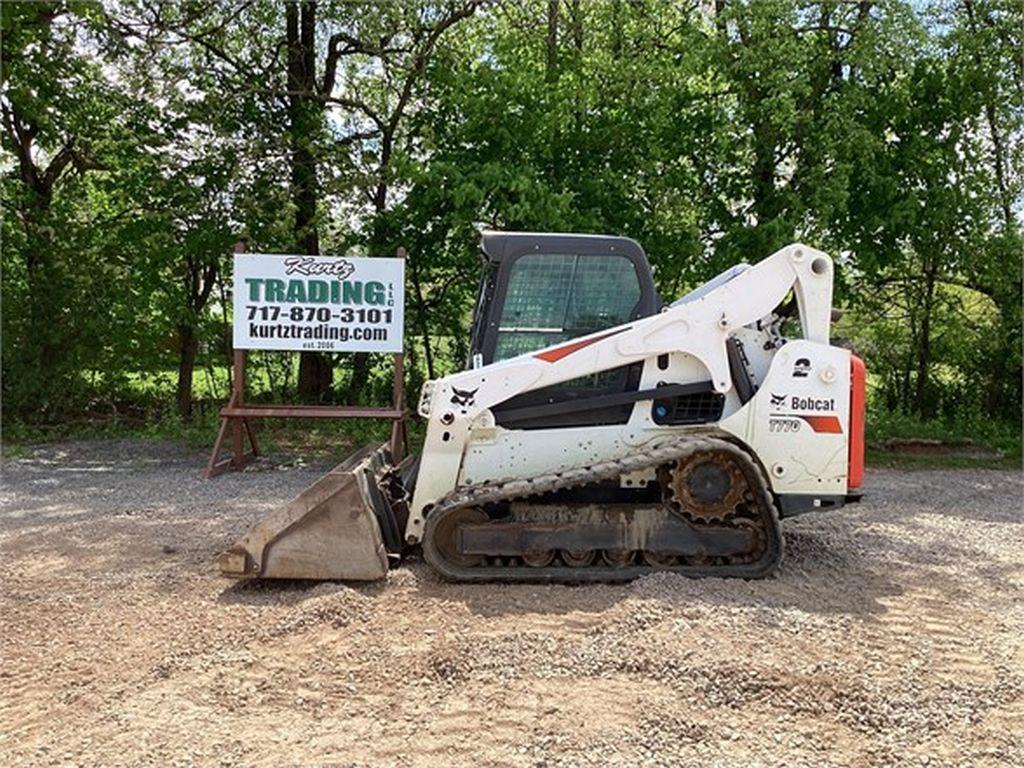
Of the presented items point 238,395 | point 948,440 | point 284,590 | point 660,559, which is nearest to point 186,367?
point 238,395

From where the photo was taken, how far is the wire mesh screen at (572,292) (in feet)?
18.5

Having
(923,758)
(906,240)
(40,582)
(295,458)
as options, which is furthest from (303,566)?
(906,240)

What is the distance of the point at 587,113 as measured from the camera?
11.0 m

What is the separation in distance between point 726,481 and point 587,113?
23.1 ft

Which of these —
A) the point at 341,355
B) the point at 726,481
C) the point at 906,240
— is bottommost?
the point at 726,481

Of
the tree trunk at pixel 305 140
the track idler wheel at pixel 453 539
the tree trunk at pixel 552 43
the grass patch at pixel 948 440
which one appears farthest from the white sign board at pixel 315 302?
the grass patch at pixel 948 440

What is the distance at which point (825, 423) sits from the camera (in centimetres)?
538

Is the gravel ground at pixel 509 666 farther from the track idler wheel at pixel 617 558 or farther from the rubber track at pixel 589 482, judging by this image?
the track idler wheel at pixel 617 558

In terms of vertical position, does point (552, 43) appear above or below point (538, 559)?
above

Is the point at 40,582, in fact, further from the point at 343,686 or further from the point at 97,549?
the point at 343,686

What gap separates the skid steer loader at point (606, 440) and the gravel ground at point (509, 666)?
24 cm

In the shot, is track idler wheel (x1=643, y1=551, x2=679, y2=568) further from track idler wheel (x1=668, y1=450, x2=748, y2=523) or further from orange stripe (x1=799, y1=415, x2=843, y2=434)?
orange stripe (x1=799, y1=415, x2=843, y2=434)

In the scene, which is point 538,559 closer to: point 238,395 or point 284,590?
point 284,590

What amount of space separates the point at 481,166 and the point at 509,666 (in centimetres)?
772
